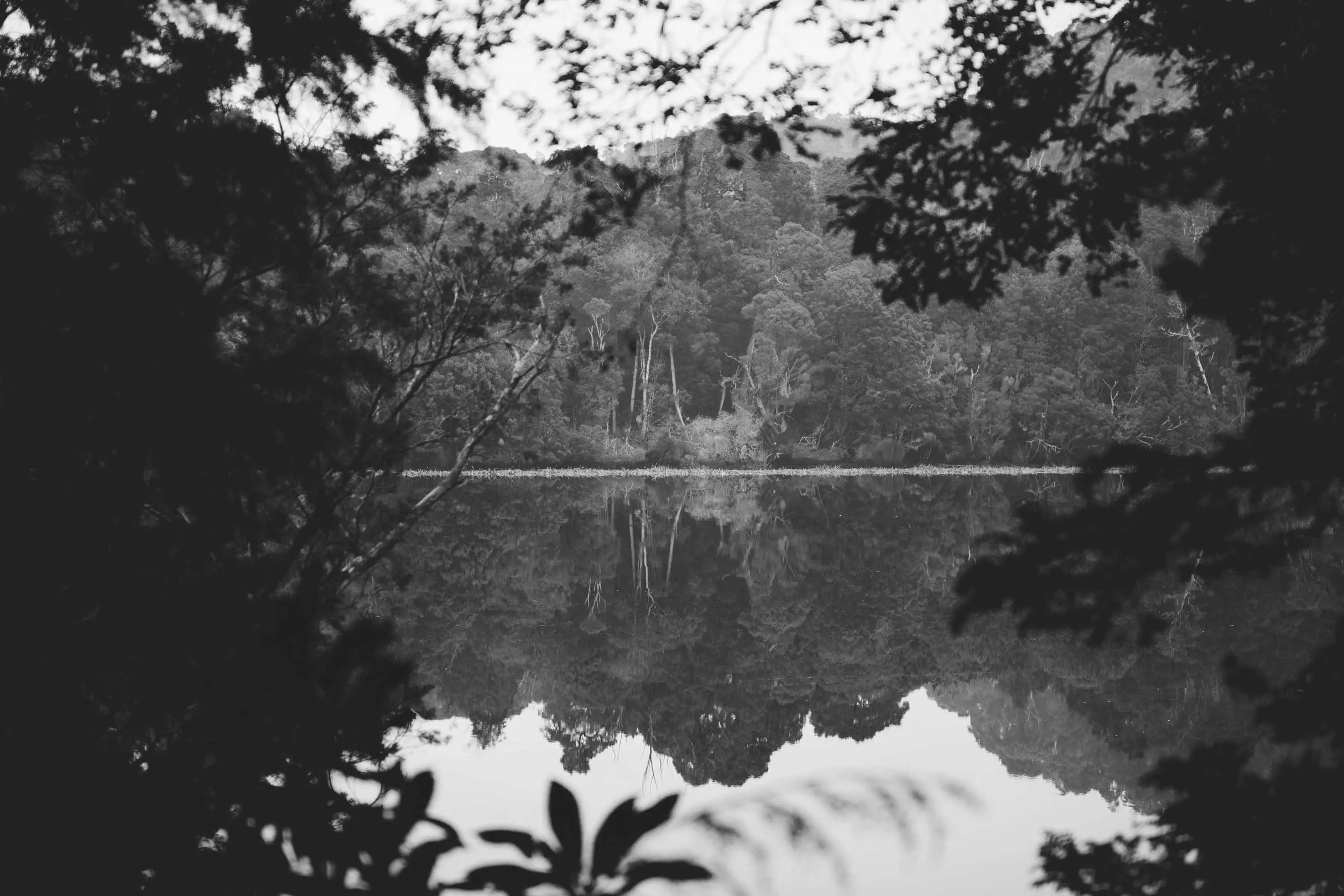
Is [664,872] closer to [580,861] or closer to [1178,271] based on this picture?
[580,861]

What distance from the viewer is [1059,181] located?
2.88 meters

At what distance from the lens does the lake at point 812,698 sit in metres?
6.19

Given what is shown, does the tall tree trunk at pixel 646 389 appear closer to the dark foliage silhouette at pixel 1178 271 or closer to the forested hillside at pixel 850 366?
the forested hillside at pixel 850 366

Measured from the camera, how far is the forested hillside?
39.3m

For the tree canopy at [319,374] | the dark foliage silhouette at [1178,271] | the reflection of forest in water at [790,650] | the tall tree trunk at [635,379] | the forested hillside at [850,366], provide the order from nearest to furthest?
the tree canopy at [319,374], the dark foliage silhouette at [1178,271], the reflection of forest in water at [790,650], the forested hillside at [850,366], the tall tree trunk at [635,379]

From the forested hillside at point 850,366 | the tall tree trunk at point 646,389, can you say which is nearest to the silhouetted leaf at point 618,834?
the forested hillside at point 850,366

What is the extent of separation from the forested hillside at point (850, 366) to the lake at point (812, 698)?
22999 millimetres

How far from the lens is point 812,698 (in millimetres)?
9773

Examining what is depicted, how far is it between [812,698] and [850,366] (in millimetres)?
33729

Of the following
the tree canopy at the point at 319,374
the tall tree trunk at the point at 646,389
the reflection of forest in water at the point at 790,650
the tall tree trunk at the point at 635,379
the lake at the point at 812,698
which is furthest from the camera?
the tall tree trunk at the point at 635,379

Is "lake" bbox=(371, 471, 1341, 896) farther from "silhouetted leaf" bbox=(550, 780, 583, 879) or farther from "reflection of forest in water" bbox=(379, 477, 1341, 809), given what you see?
"silhouetted leaf" bbox=(550, 780, 583, 879)

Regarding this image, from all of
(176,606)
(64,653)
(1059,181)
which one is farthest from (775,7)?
(64,653)

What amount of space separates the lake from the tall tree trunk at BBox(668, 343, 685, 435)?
81.2 ft

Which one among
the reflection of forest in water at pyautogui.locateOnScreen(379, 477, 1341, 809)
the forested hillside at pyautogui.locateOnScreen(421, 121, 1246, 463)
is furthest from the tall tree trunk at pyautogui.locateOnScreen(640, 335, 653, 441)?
the reflection of forest in water at pyautogui.locateOnScreen(379, 477, 1341, 809)
